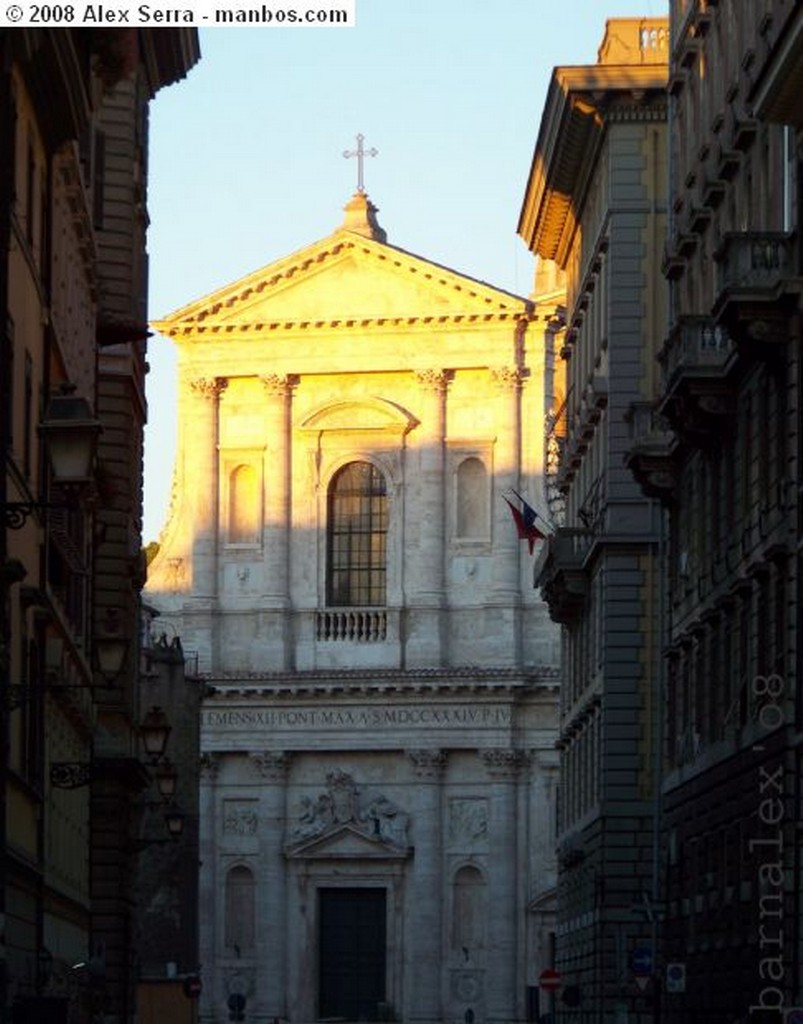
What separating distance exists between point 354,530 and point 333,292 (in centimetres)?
624

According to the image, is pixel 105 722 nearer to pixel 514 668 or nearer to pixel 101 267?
pixel 101 267

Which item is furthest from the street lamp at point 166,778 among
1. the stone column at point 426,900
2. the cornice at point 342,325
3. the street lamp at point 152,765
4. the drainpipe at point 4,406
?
the cornice at point 342,325

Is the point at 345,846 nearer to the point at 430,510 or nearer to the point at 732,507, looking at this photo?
the point at 430,510

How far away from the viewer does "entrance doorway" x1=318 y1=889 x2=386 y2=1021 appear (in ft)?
279

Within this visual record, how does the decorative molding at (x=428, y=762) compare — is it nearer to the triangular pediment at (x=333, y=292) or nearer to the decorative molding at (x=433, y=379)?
the decorative molding at (x=433, y=379)

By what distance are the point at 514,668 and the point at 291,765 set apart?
Result: 633 centimetres

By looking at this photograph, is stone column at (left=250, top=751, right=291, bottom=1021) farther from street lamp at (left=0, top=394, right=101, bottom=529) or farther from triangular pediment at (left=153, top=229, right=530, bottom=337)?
street lamp at (left=0, top=394, right=101, bottom=529)

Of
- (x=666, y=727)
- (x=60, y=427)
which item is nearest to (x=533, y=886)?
(x=666, y=727)

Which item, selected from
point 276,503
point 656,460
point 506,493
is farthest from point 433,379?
point 656,460

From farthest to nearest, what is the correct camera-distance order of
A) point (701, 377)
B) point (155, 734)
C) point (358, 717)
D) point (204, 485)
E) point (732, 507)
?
point (204, 485) → point (358, 717) → point (732, 507) → point (701, 377) → point (155, 734)

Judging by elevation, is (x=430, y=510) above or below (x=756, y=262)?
above

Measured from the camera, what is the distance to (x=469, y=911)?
84438mm

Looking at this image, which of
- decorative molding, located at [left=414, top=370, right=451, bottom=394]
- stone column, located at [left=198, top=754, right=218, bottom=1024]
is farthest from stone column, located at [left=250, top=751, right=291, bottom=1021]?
decorative molding, located at [left=414, top=370, right=451, bottom=394]

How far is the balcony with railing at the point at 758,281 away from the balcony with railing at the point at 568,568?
22992mm
